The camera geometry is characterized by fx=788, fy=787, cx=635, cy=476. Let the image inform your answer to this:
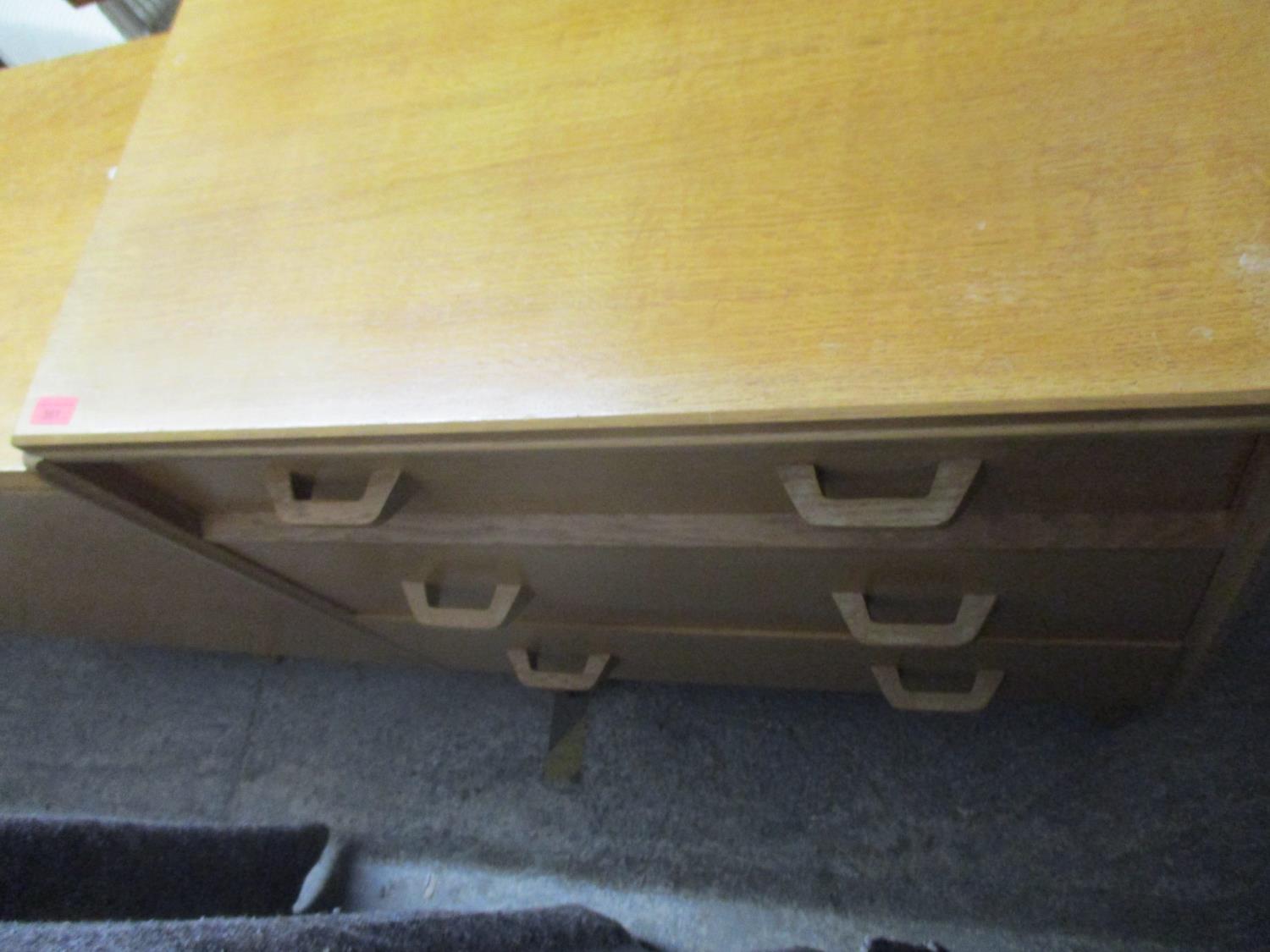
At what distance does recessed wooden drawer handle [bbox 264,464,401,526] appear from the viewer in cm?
60

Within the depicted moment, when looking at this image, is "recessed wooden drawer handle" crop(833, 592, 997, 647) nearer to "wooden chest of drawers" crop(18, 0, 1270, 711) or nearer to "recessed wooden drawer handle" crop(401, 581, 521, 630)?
"wooden chest of drawers" crop(18, 0, 1270, 711)

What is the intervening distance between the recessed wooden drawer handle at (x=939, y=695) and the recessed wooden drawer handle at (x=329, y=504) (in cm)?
51

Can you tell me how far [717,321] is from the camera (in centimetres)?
48

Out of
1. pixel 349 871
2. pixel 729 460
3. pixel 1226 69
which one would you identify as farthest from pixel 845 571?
pixel 349 871

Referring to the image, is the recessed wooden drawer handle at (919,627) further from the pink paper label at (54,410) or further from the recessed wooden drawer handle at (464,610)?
the pink paper label at (54,410)

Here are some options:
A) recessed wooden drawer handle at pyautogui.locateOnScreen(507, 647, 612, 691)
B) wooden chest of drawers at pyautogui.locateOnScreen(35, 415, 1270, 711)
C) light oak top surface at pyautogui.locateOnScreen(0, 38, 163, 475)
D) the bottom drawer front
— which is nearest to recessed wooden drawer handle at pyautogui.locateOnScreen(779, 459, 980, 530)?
wooden chest of drawers at pyautogui.locateOnScreen(35, 415, 1270, 711)

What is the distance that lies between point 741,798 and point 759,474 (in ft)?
2.02

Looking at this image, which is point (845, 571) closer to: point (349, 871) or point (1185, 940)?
point (1185, 940)

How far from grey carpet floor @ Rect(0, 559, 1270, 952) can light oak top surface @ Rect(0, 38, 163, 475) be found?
663 mm

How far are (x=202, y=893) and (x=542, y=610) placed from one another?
0.42m

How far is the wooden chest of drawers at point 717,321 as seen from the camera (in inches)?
16.8

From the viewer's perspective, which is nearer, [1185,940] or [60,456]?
[60,456]

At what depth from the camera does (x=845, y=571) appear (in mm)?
634

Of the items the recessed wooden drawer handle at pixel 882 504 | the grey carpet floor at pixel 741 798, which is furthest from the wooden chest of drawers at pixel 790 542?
the grey carpet floor at pixel 741 798
